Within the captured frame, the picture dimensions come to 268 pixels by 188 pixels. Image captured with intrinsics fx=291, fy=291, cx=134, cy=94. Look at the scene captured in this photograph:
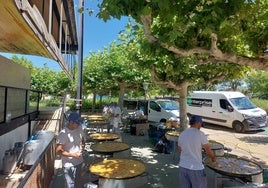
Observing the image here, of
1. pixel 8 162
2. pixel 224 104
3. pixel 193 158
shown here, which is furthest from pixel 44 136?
pixel 224 104

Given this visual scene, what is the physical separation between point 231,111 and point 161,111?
4.35 m

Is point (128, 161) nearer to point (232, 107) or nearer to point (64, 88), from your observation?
point (232, 107)

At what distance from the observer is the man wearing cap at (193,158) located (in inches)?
204

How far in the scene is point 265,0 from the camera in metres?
6.39

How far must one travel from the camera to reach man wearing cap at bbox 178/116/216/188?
519 centimetres

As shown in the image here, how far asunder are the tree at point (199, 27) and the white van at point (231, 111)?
834 cm

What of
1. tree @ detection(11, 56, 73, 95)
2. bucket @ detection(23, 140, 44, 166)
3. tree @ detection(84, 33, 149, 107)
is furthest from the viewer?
tree @ detection(11, 56, 73, 95)

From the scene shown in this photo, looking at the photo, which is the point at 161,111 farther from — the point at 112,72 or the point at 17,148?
the point at 17,148

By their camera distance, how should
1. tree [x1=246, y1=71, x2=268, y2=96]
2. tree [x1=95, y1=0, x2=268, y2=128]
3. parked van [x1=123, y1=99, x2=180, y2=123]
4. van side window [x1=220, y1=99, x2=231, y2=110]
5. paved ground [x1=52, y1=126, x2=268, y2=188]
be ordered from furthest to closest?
tree [x1=246, y1=71, x2=268, y2=96], van side window [x1=220, y1=99, x2=231, y2=110], parked van [x1=123, y1=99, x2=180, y2=123], paved ground [x1=52, y1=126, x2=268, y2=188], tree [x1=95, y1=0, x2=268, y2=128]

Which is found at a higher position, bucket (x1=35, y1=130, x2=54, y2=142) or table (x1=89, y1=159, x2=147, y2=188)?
bucket (x1=35, y1=130, x2=54, y2=142)

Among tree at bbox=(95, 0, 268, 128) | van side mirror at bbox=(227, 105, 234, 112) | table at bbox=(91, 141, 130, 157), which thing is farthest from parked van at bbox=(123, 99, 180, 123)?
table at bbox=(91, 141, 130, 157)

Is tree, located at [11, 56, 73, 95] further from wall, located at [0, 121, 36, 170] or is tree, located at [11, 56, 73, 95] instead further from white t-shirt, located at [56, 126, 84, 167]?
white t-shirt, located at [56, 126, 84, 167]

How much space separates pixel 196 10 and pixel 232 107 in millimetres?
14122

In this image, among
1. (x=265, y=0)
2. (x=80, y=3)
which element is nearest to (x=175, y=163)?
(x=265, y=0)
